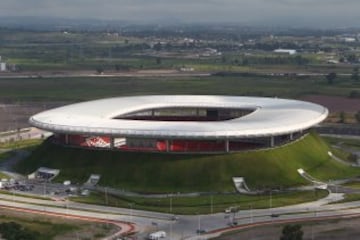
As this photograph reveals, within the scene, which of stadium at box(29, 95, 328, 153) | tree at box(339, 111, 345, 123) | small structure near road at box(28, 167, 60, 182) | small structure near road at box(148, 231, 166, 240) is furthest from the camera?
tree at box(339, 111, 345, 123)

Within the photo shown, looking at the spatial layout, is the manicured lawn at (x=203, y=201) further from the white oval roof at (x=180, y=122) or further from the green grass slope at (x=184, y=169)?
the white oval roof at (x=180, y=122)

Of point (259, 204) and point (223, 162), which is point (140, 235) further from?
point (223, 162)

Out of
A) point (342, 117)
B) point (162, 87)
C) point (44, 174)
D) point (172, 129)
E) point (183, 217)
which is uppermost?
point (172, 129)

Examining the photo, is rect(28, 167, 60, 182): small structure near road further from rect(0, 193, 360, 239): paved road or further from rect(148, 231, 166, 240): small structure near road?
rect(148, 231, 166, 240): small structure near road

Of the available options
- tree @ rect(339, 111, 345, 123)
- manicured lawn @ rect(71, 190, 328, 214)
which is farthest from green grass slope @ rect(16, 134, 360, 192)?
tree @ rect(339, 111, 345, 123)

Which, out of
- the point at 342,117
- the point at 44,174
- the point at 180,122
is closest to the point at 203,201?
the point at 180,122

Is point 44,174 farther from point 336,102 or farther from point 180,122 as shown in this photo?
point 336,102

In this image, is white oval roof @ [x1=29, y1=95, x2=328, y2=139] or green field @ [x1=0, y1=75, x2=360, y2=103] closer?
white oval roof @ [x1=29, y1=95, x2=328, y2=139]
